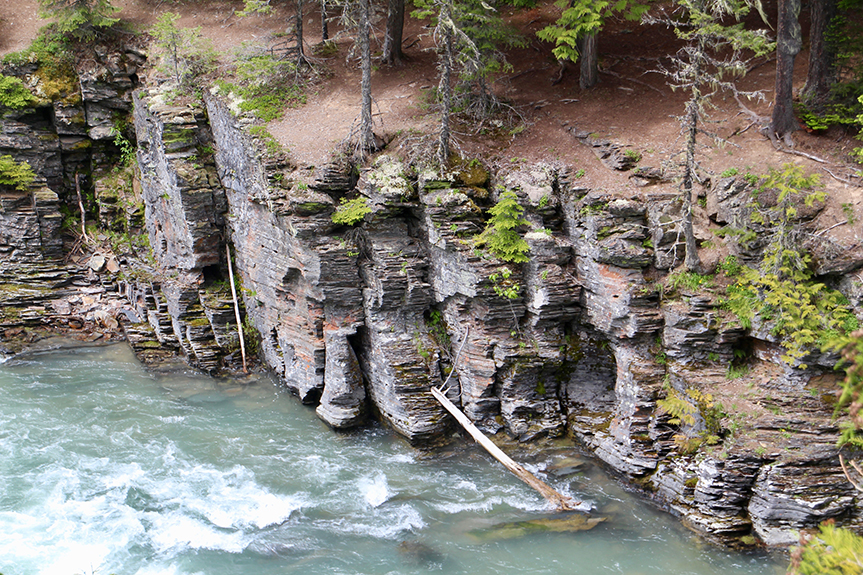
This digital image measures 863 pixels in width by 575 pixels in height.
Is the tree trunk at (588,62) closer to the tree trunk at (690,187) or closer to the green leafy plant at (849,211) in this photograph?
the tree trunk at (690,187)

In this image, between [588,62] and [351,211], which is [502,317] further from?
[588,62]

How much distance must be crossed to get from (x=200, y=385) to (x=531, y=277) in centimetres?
1150

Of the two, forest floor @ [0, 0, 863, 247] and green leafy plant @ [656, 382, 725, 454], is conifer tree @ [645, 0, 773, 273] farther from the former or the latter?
green leafy plant @ [656, 382, 725, 454]

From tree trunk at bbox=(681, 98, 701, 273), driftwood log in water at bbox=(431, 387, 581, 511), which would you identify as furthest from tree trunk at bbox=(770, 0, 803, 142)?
driftwood log in water at bbox=(431, 387, 581, 511)

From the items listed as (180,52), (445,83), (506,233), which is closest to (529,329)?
(506,233)

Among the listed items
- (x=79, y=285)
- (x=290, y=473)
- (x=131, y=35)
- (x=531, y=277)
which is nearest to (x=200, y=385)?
(x=290, y=473)

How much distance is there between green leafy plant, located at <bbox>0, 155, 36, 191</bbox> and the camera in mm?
23469

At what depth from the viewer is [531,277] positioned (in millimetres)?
16938

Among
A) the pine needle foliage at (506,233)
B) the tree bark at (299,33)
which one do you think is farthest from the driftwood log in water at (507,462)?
the tree bark at (299,33)

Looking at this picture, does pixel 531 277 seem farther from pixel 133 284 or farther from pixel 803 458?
pixel 133 284

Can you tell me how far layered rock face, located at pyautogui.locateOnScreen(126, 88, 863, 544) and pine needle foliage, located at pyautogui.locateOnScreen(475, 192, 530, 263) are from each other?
0.33m

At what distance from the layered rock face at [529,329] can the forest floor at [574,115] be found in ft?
3.67

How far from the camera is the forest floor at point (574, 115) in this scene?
15.7 meters

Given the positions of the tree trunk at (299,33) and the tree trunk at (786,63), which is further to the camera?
the tree trunk at (299,33)
